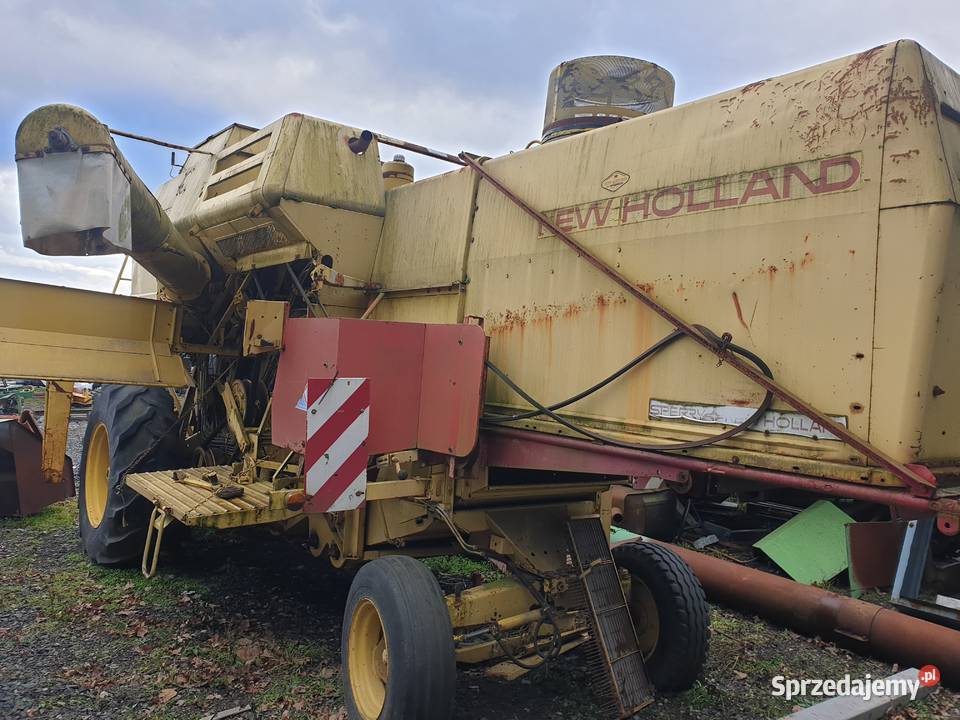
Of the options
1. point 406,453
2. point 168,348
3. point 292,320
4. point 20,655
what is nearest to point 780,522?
point 406,453

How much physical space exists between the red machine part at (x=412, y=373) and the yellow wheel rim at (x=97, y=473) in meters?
3.46

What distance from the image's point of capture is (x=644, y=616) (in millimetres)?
3914

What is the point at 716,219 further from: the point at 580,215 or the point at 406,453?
the point at 406,453

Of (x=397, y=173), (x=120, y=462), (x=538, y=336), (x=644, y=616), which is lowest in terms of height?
(x=644, y=616)

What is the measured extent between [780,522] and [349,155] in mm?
5900

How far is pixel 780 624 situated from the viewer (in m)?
4.84

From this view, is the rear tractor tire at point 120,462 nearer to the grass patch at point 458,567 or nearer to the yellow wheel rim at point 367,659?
the grass patch at point 458,567

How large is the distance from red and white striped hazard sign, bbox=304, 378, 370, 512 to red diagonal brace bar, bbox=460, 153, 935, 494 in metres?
1.22

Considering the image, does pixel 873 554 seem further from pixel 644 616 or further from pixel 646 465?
pixel 646 465

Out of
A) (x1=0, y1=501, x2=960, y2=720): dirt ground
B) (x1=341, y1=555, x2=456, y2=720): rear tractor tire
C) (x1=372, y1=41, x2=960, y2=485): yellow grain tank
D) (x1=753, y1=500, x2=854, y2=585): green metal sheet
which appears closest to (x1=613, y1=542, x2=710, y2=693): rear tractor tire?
(x1=0, y1=501, x2=960, y2=720): dirt ground

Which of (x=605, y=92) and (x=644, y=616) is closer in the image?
(x=644, y=616)

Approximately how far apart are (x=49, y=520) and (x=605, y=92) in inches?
261

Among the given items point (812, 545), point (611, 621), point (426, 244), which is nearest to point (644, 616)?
point (611, 621)

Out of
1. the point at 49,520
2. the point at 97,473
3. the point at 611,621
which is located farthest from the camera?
the point at 49,520
